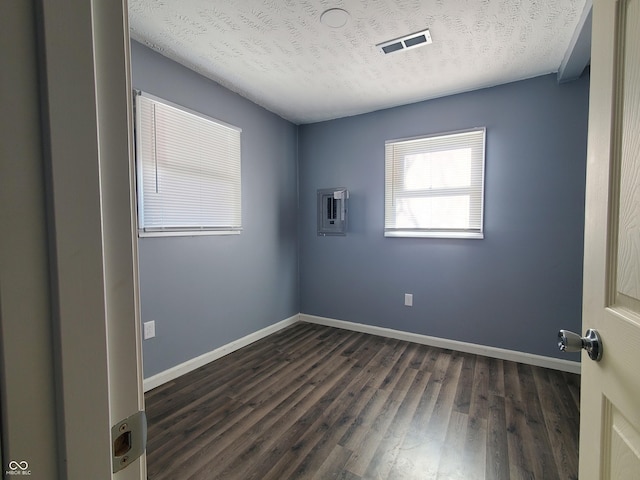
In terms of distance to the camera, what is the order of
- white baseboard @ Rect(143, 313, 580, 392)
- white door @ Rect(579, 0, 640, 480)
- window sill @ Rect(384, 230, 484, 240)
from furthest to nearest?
window sill @ Rect(384, 230, 484, 240) → white baseboard @ Rect(143, 313, 580, 392) → white door @ Rect(579, 0, 640, 480)

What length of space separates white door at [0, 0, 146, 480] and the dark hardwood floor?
4.83 feet

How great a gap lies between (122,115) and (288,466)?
1753mm

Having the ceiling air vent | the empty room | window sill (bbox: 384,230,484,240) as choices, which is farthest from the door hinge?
window sill (bbox: 384,230,484,240)

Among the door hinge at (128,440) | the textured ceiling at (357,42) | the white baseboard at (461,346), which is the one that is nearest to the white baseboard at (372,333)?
the white baseboard at (461,346)

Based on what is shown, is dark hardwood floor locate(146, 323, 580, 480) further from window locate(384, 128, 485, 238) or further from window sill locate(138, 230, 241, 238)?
window locate(384, 128, 485, 238)

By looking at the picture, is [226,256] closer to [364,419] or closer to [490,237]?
[364,419]

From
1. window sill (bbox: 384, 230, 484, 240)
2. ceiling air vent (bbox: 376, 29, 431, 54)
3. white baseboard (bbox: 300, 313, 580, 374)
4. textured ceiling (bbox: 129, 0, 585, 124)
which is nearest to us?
textured ceiling (bbox: 129, 0, 585, 124)

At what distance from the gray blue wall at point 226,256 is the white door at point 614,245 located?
249 centimetres

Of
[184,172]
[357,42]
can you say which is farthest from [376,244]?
[184,172]

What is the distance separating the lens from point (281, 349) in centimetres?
298

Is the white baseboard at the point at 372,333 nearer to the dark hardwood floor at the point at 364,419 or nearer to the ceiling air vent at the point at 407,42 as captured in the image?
the dark hardwood floor at the point at 364,419

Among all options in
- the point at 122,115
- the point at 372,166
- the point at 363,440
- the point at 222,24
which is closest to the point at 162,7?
the point at 222,24

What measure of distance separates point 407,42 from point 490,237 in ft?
6.09

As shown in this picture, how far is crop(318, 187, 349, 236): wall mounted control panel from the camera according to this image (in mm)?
3449
